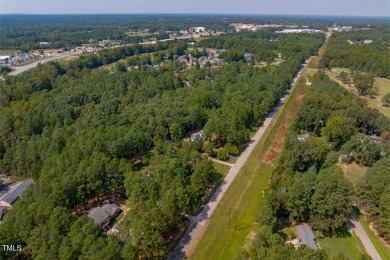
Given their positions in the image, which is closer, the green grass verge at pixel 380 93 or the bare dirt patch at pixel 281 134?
the bare dirt patch at pixel 281 134

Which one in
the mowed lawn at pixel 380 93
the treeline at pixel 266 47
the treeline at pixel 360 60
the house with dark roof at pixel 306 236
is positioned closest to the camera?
the house with dark roof at pixel 306 236

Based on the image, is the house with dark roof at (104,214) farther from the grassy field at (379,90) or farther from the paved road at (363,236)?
the grassy field at (379,90)

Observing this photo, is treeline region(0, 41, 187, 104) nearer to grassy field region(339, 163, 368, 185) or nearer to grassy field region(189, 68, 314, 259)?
grassy field region(189, 68, 314, 259)

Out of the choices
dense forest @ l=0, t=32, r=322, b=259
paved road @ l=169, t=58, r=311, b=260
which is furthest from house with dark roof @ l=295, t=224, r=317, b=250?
dense forest @ l=0, t=32, r=322, b=259

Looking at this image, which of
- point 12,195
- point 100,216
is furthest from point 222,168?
point 12,195

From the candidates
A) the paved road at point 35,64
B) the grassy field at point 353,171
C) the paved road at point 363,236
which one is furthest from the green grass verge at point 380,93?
the paved road at point 35,64

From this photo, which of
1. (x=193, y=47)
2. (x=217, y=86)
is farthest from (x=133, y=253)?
(x=193, y=47)
